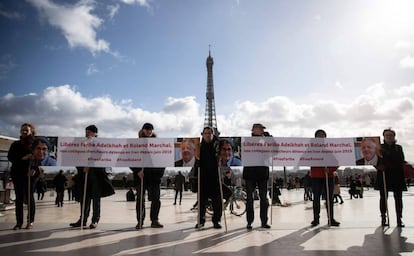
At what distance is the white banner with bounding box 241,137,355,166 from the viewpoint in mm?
7379

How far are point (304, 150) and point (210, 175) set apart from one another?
215cm

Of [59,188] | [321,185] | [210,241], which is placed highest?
[321,185]

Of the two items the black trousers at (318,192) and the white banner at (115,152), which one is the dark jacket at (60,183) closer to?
the white banner at (115,152)

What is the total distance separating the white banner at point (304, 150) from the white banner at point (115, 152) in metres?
1.68

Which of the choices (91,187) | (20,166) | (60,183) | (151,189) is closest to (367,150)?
(151,189)

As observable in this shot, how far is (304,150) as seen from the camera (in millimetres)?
7594

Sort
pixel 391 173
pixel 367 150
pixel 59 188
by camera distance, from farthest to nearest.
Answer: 1. pixel 59 188
2. pixel 367 150
3. pixel 391 173

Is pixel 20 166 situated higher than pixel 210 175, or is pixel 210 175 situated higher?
pixel 20 166

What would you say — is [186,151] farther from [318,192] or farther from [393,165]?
[393,165]

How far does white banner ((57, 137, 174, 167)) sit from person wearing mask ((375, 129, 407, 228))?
4.32 metres

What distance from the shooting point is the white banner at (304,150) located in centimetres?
738

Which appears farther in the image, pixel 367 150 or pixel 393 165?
pixel 367 150

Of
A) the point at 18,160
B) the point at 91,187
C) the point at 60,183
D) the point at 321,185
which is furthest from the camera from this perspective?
the point at 60,183

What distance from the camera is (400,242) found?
5223 mm
